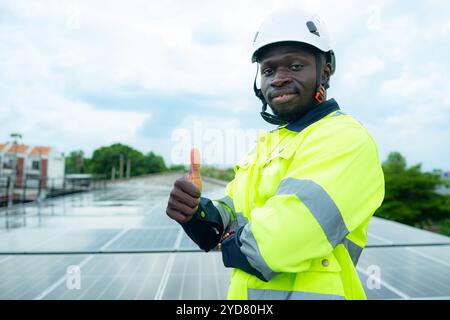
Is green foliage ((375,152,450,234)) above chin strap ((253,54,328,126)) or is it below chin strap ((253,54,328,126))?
below

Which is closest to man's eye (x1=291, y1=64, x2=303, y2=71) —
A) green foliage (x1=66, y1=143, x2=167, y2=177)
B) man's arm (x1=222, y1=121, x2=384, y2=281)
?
man's arm (x1=222, y1=121, x2=384, y2=281)

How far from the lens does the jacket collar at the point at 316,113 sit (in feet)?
3.99

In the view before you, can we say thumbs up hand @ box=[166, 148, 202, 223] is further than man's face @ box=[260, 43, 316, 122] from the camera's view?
No

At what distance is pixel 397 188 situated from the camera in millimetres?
22766

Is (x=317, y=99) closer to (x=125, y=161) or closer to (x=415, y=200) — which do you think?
(x=415, y=200)

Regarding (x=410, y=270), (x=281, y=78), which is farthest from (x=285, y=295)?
(x=410, y=270)

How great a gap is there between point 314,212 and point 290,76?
51 cm

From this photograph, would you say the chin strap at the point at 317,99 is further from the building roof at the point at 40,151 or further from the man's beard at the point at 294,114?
the building roof at the point at 40,151

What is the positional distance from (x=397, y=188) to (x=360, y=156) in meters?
24.6

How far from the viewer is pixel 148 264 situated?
423 cm

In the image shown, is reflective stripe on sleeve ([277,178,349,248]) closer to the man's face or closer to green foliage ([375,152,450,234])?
the man's face

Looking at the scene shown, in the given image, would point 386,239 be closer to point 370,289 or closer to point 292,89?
point 370,289

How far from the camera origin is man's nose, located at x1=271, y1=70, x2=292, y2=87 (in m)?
1.20
